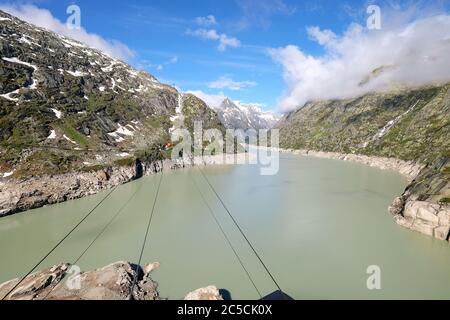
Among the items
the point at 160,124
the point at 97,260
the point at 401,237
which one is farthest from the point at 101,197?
the point at 160,124

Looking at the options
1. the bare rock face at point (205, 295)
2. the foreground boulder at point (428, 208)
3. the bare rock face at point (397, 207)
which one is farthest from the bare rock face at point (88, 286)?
the bare rock face at point (397, 207)

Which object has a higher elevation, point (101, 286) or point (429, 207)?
point (429, 207)

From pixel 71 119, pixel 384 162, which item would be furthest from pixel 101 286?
pixel 384 162

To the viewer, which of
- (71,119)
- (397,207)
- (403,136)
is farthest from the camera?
(403,136)

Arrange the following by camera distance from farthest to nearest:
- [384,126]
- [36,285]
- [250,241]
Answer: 1. [384,126]
2. [250,241]
3. [36,285]

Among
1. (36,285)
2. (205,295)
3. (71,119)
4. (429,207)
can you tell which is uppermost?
(71,119)

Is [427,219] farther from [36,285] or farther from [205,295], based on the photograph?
[36,285]

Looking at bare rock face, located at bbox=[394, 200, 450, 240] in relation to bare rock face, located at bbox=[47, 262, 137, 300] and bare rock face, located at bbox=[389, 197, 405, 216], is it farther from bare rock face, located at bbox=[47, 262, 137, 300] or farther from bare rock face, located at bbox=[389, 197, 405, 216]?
bare rock face, located at bbox=[47, 262, 137, 300]

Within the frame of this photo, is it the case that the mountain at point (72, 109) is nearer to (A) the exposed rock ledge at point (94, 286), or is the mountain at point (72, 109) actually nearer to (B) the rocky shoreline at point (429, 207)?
(A) the exposed rock ledge at point (94, 286)

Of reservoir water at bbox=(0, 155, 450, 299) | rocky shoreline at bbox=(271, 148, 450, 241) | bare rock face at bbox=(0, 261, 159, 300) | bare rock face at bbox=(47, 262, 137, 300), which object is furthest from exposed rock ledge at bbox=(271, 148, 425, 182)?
bare rock face at bbox=(47, 262, 137, 300)
